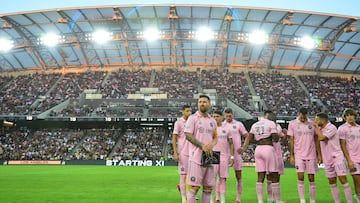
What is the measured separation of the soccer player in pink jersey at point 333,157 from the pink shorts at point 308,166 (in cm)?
37

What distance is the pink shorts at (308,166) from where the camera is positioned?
8633 mm

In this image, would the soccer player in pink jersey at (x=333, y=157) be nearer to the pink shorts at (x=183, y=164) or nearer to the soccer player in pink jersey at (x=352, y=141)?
the soccer player in pink jersey at (x=352, y=141)

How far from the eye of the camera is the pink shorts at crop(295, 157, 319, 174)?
28.3 feet

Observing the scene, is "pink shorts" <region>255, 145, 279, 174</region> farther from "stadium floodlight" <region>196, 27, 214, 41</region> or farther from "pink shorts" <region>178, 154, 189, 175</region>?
"stadium floodlight" <region>196, 27, 214, 41</region>

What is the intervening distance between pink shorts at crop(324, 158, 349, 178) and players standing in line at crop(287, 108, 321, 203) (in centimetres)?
52

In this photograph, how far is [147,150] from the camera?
3881 cm

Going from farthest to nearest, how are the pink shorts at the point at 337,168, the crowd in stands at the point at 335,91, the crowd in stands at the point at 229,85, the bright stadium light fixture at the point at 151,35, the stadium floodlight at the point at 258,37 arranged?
the crowd in stands at the point at 229,85 → the crowd in stands at the point at 335,91 → the stadium floodlight at the point at 258,37 → the bright stadium light fixture at the point at 151,35 → the pink shorts at the point at 337,168

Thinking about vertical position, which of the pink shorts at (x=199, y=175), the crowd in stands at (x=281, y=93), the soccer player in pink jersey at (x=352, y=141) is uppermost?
the crowd in stands at (x=281, y=93)

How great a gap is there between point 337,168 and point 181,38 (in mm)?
36489

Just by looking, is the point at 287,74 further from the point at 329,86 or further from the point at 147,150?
the point at 147,150

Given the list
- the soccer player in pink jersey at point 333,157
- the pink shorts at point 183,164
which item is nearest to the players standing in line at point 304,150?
the soccer player in pink jersey at point 333,157

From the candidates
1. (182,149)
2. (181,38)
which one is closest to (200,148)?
(182,149)

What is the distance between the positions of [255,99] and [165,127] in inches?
474

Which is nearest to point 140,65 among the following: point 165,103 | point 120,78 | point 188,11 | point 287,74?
point 120,78
